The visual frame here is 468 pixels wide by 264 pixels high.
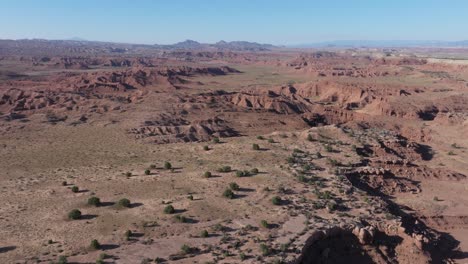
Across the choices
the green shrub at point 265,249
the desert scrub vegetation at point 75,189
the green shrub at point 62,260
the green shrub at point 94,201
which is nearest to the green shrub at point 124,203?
the green shrub at point 94,201

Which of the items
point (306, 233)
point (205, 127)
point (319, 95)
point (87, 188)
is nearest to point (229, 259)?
point (306, 233)

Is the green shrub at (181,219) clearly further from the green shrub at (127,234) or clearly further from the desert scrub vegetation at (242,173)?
the desert scrub vegetation at (242,173)

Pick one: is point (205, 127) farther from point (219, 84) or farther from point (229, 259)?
point (219, 84)

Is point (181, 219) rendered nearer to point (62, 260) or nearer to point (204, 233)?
point (204, 233)

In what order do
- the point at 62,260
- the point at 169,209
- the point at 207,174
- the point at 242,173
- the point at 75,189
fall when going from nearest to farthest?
the point at 62,260
the point at 169,209
the point at 75,189
the point at 207,174
the point at 242,173

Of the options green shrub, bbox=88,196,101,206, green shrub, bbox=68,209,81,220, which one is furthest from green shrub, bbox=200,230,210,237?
green shrub, bbox=88,196,101,206

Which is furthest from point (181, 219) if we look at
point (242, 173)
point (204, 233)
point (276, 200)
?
point (242, 173)

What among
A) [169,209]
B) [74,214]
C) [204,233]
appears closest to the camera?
[204,233]

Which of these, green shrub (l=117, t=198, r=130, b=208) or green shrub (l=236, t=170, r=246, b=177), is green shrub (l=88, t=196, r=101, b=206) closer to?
green shrub (l=117, t=198, r=130, b=208)

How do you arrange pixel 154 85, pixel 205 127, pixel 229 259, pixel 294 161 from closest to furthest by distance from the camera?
pixel 229 259
pixel 294 161
pixel 205 127
pixel 154 85

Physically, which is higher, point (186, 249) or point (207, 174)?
point (207, 174)

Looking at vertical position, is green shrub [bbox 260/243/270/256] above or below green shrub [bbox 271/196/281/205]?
below
